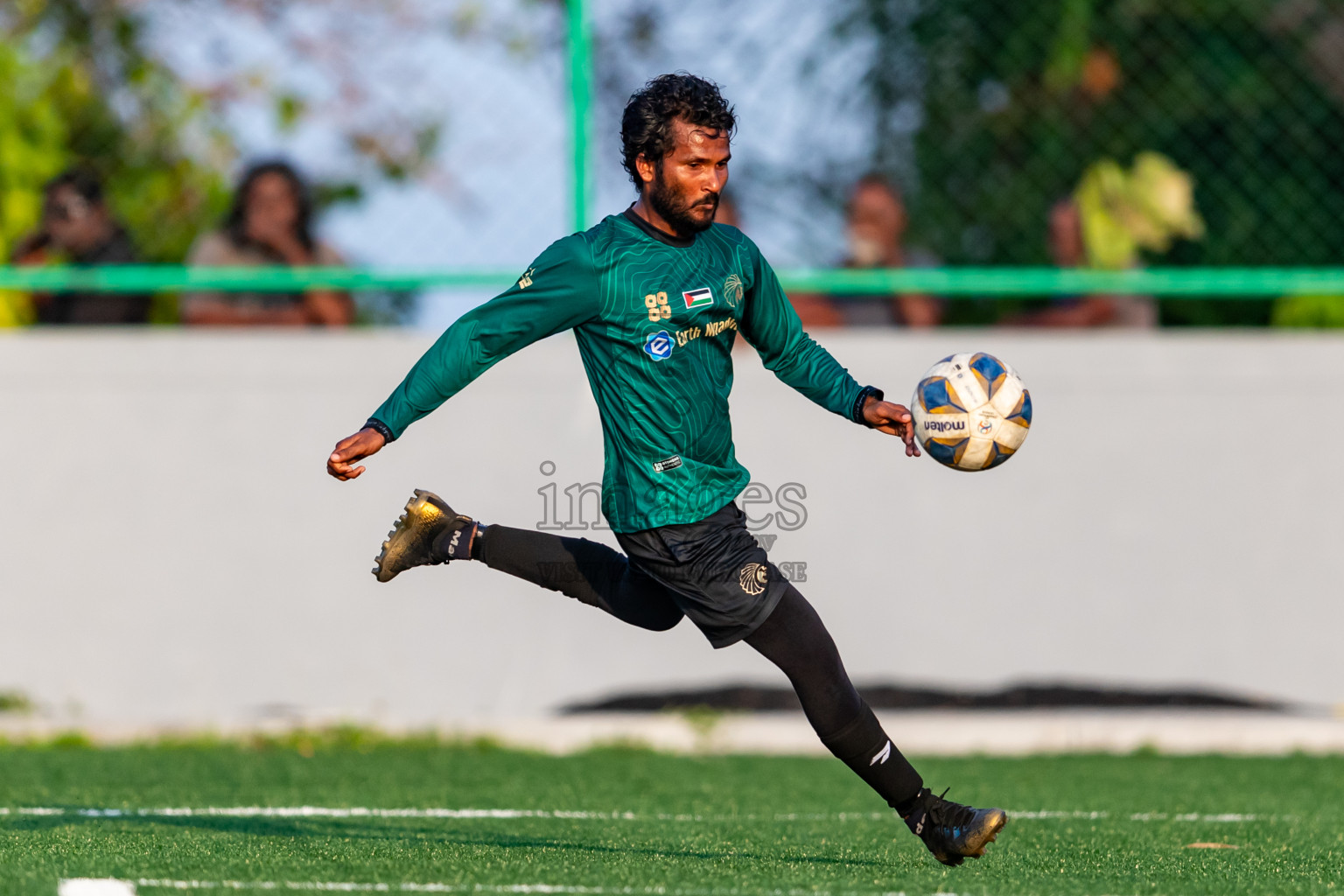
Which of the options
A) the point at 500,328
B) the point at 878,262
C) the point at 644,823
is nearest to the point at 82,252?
the point at 878,262

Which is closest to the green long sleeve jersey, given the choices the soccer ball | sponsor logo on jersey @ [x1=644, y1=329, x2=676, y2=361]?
sponsor logo on jersey @ [x1=644, y1=329, x2=676, y2=361]

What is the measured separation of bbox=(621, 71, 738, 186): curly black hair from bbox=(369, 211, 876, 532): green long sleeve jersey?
8.3 inches

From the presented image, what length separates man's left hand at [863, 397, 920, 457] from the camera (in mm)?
4613

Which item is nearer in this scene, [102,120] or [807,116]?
[807,116]

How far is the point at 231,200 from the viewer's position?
344 inches

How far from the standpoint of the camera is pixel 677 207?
4.52 metres

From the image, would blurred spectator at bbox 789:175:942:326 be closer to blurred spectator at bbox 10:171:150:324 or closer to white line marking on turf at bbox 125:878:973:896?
blurred spectator at bbox 10:171:150:324

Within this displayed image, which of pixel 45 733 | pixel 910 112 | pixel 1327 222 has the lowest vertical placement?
pixel 45 733

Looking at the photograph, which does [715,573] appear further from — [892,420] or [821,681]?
[892,420]

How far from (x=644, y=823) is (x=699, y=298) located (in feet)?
6.87

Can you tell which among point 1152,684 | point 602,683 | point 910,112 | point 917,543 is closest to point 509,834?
point 602,683

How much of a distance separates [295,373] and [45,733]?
7.30 feet

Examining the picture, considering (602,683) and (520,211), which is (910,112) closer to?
(520,211)

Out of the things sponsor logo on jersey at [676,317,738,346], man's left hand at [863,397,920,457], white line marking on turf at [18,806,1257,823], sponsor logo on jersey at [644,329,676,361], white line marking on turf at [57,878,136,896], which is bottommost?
white line marking on turf at [18,806,1257,823]
